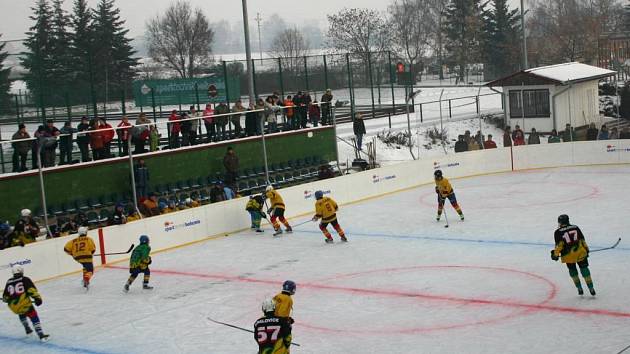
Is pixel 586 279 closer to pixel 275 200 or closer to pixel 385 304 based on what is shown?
pixel 385 304

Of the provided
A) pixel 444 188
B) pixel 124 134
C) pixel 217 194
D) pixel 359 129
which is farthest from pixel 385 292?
pixel 359 129

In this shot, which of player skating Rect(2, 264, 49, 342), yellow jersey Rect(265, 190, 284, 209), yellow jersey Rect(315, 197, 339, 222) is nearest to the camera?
player skating Rect(2, 264, 49, 342)

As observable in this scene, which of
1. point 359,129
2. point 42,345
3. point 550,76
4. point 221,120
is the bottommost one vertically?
point 42,345

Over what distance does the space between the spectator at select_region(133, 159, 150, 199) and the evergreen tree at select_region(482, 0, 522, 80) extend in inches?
1774

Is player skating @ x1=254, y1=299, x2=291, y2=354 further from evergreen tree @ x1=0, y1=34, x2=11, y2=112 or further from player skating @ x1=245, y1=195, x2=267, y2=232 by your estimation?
evergreen tree @ x1=0, y1=34, x2=11, y2=112

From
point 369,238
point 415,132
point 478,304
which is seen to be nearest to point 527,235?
point 369,238

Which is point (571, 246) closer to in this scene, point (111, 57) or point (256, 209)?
point (256, 209)

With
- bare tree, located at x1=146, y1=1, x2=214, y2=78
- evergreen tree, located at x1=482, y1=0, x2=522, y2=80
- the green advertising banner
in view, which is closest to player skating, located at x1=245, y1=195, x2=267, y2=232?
the green advertising banner

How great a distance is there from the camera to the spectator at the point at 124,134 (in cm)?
2620

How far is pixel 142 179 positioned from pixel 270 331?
15519mm

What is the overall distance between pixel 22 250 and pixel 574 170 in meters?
19.7

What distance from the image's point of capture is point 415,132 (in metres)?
38.8

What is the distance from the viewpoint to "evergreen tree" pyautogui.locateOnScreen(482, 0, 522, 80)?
68.1m

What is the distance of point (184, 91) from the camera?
1375 inches
